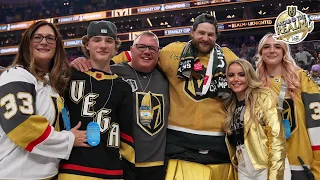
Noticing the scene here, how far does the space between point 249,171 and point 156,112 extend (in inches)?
34.1

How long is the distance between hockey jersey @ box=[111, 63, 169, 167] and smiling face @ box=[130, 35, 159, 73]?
0.27 feet

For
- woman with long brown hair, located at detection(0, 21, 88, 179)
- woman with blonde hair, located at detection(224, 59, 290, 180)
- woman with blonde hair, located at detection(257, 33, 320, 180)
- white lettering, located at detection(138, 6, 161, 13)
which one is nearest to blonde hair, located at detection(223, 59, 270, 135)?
woman with blonde hair, located at detection(224, 59, 290, 180)

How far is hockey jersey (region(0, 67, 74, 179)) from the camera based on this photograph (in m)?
1.90

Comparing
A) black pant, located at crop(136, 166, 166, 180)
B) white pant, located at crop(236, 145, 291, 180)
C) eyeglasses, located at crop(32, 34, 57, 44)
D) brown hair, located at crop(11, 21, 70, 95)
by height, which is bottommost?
black pant, located at crop(136, 166, 166, 180)

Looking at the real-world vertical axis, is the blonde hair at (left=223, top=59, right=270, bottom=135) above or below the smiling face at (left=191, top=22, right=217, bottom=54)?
below

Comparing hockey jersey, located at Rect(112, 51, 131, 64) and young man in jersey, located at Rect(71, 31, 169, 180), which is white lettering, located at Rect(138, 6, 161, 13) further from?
young man in jersey, located at Rect(71, 31, 169, 180)

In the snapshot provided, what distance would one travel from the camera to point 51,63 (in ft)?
7.60

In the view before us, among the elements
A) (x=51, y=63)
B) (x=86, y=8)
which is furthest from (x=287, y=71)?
(x=86, y=8)

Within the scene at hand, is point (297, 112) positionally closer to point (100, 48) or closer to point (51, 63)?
point (100, 48)

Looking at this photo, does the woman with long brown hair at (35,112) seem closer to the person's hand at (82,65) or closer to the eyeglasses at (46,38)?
the eyeglasses at (46,38)

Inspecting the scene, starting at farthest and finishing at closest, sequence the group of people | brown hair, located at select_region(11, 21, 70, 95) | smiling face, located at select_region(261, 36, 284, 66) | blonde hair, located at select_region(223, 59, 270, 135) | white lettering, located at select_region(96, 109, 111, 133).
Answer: smiling face, located at select_region(261, 36, 284, 66)
blonde hair, located at select_region(223, 59, 270, 135)
white lettering, located at select_region(96, 109, 111, 133)
brown hair, located at select_region(11, 21, 70, 95)
the group of people

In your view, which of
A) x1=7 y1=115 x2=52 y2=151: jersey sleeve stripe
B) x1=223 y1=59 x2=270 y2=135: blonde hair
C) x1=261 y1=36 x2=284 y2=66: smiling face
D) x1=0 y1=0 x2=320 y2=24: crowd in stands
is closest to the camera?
x1=7 y1=115 x2=52 y2=151: jersey sleeve stripe

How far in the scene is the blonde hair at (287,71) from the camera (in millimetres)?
2771

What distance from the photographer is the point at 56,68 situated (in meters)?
2.24
